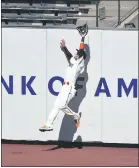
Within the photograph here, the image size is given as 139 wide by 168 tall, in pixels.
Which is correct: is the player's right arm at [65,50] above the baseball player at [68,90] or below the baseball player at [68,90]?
above

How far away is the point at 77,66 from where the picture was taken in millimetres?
10562

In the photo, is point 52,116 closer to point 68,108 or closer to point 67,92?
point 68,108

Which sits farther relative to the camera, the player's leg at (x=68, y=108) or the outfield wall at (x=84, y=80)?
the outfield wall at (x=84, y=80)

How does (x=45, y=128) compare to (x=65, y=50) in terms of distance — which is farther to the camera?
(x=65, y=50)

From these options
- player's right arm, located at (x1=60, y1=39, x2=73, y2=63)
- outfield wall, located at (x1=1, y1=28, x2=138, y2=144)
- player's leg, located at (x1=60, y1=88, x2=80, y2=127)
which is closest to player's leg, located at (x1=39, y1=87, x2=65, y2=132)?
player's leg, located at (x1=60, y1=88, x2=80, y2=127)

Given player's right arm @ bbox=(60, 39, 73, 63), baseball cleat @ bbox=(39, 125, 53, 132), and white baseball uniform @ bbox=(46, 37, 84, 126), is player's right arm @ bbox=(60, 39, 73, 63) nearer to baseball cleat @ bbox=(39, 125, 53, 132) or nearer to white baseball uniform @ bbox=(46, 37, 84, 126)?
white baseball uniform @ bbox=(46, 37, 84, 126)

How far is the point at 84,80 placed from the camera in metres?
10.9

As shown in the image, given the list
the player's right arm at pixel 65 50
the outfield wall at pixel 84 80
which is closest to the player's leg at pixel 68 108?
the outfield wall at pixel 84 80

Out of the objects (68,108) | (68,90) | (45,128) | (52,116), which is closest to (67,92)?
(68,90)

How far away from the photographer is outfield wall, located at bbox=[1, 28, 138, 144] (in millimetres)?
10828

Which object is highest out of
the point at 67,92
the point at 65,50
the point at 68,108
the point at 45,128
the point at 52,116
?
the point at 65,50

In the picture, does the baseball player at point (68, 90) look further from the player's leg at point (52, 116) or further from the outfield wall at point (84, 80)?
the outfield wall at point (84, 80)

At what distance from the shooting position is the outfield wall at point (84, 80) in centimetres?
1083

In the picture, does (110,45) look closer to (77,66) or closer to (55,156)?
(77,66)
